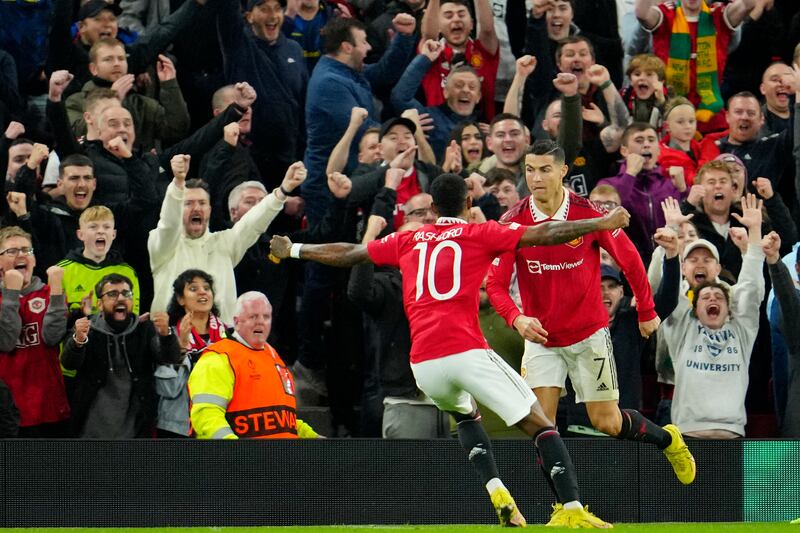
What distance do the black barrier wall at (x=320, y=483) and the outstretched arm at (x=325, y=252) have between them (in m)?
1.45

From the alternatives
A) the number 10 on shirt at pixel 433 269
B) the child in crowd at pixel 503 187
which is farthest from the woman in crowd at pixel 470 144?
the number 10 on shirt at pixel 433 269

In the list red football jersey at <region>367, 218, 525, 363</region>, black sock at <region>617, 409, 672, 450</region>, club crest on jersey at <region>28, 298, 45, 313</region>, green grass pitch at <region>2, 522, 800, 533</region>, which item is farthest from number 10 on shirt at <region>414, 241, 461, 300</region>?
club crest on jersey at <region>28, 298, 45, 313</region>

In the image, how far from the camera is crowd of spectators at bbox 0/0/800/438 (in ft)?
34.4

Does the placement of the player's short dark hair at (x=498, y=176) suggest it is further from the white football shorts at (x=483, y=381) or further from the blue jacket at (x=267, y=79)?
the white football shorts at (x=483, y=381)

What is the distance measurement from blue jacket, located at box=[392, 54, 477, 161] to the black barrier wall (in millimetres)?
3983

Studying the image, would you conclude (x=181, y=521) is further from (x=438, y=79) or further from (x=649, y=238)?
(x=438, y=79)

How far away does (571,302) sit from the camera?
29.9 ft

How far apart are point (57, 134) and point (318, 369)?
2.73 metres

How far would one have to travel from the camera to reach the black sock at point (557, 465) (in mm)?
8219

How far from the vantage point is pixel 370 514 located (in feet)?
31.8

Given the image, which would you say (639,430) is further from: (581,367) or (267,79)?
(267,79)

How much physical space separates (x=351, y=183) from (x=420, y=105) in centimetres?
193

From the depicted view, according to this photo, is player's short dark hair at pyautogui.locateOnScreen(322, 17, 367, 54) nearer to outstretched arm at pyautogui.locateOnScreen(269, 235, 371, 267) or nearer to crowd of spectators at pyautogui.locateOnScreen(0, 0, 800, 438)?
crowd of spectators at pyautogui.locateOnScreen(0, 0, 800, 438)

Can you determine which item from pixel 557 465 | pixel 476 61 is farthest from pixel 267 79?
pixel 557 465
